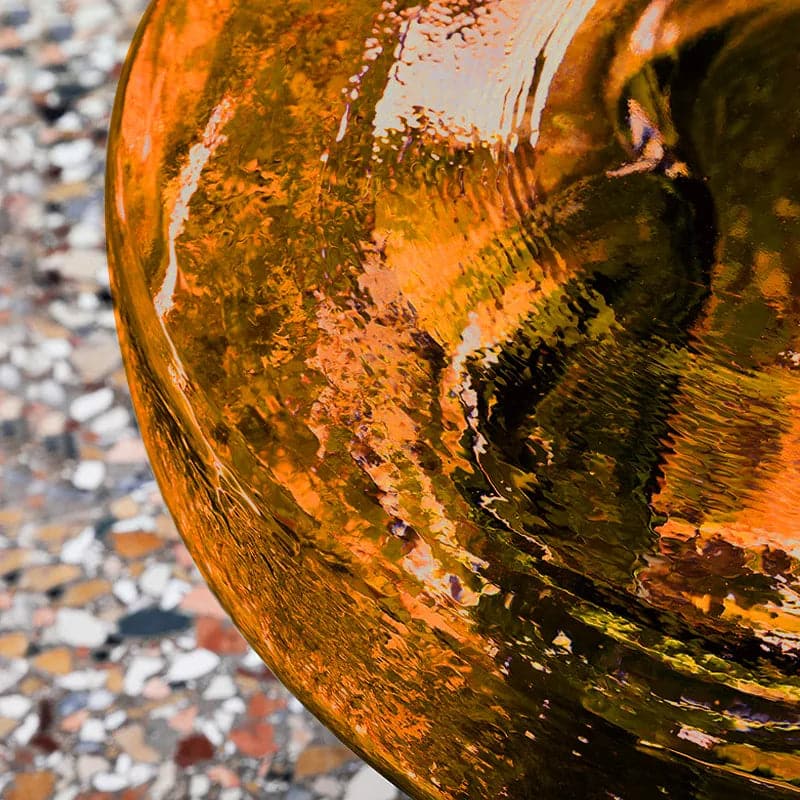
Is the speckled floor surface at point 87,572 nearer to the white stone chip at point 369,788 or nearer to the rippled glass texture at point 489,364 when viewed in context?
the white stone chip at point 369,788

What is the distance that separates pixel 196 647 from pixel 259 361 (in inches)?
12.1

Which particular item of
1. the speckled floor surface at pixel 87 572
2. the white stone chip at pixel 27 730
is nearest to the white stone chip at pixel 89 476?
the speckled floor surface at pixel 87 572

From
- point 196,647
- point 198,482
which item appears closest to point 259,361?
point 198,482

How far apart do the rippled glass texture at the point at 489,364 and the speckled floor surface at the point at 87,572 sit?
0.26 meters

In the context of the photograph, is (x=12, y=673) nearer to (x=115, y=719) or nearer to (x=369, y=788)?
(x=115, y=719)

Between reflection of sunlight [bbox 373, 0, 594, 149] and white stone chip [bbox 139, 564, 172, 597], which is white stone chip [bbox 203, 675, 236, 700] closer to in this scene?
white stone chip [bbox 139, 564, 172, 597]

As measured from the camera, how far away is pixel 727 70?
0.78 feet

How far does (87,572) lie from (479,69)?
344mm

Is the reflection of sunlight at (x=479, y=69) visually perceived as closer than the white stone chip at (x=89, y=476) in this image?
Yes

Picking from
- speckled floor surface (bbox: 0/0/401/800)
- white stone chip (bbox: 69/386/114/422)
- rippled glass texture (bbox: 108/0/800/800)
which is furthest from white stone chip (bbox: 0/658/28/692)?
rippled glass texture (bbox: 108/0/800/800)

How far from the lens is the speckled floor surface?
46 cm

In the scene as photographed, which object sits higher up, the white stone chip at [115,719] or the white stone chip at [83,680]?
the white stone chip at [83,680]

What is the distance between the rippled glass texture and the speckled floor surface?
10.2 inches

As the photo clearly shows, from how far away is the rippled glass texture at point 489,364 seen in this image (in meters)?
0.18
